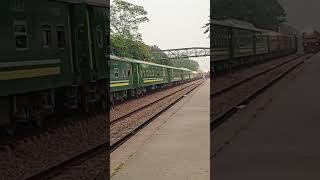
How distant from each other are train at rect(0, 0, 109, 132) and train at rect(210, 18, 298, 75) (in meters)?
3.72

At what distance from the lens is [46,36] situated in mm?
12320

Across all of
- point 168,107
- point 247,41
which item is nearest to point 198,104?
point 168,107

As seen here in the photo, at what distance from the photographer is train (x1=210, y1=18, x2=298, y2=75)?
23.5 meters

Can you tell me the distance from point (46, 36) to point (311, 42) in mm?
43538

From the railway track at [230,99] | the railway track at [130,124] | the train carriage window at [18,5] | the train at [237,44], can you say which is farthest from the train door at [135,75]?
the train carriage window at [18,5]

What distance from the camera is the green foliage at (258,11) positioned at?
3756 cm

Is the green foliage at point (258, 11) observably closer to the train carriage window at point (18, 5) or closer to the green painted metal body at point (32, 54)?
the green painted metal body at point (32, 54)

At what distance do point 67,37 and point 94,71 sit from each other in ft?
7.10

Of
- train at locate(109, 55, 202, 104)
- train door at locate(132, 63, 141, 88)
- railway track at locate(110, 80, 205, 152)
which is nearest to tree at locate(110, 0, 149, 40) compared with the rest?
railway track at locate(110, 80, 205, 152)

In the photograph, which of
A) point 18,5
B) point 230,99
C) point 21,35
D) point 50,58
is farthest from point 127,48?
point 18,5

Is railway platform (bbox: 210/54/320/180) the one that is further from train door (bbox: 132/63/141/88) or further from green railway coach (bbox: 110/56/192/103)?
train door (bbox: 132/63/141/88)

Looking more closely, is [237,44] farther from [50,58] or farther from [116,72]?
[50,58]

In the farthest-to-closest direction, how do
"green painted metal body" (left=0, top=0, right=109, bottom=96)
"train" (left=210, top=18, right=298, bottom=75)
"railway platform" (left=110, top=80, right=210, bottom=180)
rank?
"train" (left=210, top=18, right=298, bottom=75) < "green painted metal body" (left=0, top=0, right=109, bottom=96) < "railway platform" (left=110, top=80, right=210, bottom=180)

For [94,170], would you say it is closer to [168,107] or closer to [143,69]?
[168,107]
